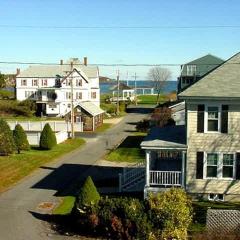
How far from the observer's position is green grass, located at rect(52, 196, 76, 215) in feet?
80.3

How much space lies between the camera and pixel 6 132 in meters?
39.0

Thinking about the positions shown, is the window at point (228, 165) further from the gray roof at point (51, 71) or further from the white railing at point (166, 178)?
the gray roof at point (51, 71)

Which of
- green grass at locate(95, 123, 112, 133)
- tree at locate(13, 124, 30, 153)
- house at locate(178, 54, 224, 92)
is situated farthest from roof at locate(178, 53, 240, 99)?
house at locate(178, 54, 224, 92)

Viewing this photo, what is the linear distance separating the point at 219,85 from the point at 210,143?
9.88ft

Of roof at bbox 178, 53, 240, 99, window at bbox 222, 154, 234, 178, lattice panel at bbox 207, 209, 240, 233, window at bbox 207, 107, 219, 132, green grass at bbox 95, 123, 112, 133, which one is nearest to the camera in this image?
lattice panel at bbox 207, 209, 240, 233

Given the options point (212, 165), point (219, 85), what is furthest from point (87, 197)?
point (219, 85)

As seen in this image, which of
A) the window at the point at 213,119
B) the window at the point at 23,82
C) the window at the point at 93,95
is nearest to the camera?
the window at the point at 213,119

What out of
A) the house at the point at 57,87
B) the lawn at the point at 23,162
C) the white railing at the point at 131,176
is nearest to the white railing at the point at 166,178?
the white railing at the point at 131,176

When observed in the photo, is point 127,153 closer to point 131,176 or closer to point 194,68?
point 131,176

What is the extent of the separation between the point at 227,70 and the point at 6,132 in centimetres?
2015

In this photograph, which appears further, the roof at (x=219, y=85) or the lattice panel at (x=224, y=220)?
the roof at (x=219, y=85)

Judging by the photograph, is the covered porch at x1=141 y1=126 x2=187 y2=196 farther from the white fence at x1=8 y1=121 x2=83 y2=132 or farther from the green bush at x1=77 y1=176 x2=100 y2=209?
the white fence at x1=8 y1=121 x2=83 y2=132

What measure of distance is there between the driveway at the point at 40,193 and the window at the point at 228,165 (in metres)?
9.18

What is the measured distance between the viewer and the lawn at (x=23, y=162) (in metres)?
32.5
